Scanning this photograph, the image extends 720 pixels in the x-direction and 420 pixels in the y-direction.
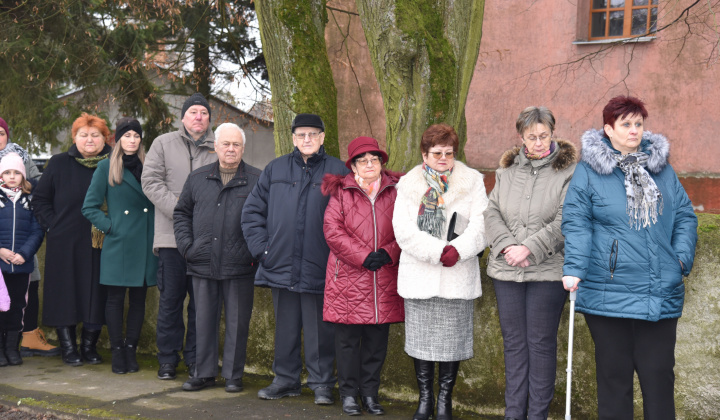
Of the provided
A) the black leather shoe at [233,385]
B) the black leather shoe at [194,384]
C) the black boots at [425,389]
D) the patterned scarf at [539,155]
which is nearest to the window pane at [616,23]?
the patterned scarf at [539,155]

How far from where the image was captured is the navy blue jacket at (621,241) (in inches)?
159

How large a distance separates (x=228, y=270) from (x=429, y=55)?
2.29 m

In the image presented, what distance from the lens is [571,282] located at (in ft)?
13.7

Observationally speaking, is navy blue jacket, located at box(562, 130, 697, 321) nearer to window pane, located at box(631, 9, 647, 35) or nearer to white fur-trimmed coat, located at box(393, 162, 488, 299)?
white fur-trimmed coat, located at box(393, 162, 488, 299)

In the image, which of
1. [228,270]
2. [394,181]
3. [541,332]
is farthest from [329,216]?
[541,332]

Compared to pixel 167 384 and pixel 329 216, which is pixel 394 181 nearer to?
pixel 329 216

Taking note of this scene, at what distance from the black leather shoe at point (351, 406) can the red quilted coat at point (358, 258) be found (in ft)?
1.87

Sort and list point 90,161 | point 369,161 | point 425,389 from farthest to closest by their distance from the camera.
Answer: point 90,161
point 369,161
point 425,389

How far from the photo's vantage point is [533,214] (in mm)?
4621

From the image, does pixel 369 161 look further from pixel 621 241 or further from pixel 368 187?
pixel 621 241

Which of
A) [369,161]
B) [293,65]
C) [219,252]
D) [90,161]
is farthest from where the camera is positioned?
[293,65]

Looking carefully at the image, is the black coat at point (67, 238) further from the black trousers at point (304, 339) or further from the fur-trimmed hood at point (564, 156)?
the fur-trimmed hood at point (564, 156)

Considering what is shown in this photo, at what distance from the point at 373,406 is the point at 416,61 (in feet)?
8.80

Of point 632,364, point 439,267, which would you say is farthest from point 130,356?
point 632,364
